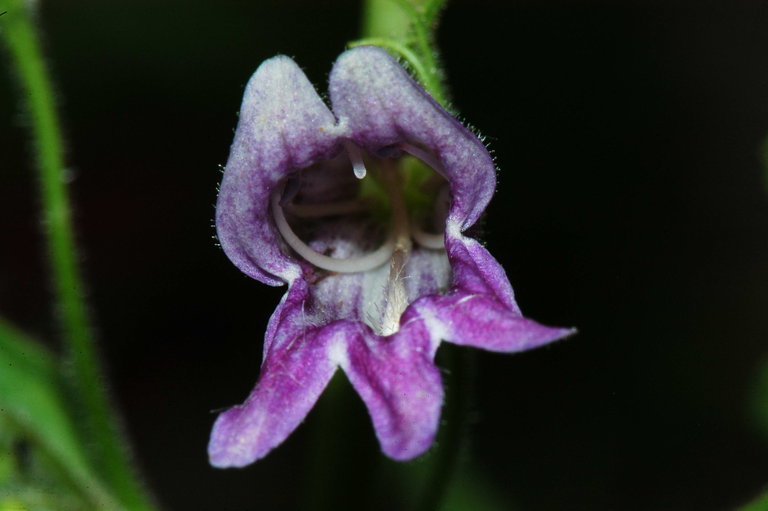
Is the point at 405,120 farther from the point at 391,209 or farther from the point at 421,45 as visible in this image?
the point at 391,209

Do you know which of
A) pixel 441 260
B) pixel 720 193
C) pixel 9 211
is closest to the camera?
pixel 441 260

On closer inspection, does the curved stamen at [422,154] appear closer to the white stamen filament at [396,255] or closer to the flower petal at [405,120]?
the flower petal at [405,120]

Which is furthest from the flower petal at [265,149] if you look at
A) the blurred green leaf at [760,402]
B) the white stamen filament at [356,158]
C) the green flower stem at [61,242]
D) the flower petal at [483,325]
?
the blurred green leaf at [760,402]

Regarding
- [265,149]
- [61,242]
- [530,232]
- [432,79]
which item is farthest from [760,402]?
[61,242]

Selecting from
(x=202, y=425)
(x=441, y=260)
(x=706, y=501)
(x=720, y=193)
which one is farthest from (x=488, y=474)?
(x=441, y=260)

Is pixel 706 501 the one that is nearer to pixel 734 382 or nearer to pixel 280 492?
pixel 734 382

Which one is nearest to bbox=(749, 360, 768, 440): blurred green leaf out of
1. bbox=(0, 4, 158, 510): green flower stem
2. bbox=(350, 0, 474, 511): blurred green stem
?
bbox=(350, 0, 474, 511): blurred green stem
